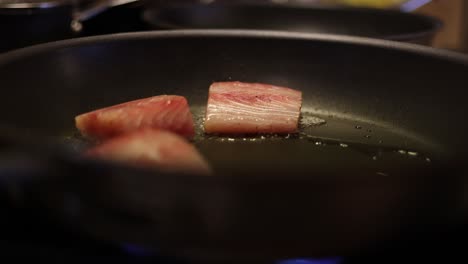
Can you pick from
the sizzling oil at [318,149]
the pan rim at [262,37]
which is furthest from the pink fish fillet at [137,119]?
the pan rim at [262,37]

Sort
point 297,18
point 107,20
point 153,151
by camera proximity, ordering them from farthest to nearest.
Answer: point 297,18 < point 107,20 < point 153,151

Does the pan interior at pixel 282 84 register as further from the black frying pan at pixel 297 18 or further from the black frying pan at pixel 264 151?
the black frying pan at pixel 297 18

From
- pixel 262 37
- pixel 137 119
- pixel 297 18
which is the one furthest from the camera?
A: pixel 297 18

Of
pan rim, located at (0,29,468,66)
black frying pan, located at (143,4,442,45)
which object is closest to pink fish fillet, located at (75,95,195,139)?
pan rim, located at (0,29,468,66)

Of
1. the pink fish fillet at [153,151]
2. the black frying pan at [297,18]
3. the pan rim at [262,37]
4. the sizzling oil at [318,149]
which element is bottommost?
the sizzling oil at [318,149]

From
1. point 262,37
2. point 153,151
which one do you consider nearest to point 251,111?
point 262,37

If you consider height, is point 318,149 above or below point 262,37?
below

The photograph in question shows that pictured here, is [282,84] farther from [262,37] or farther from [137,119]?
[137,119]
